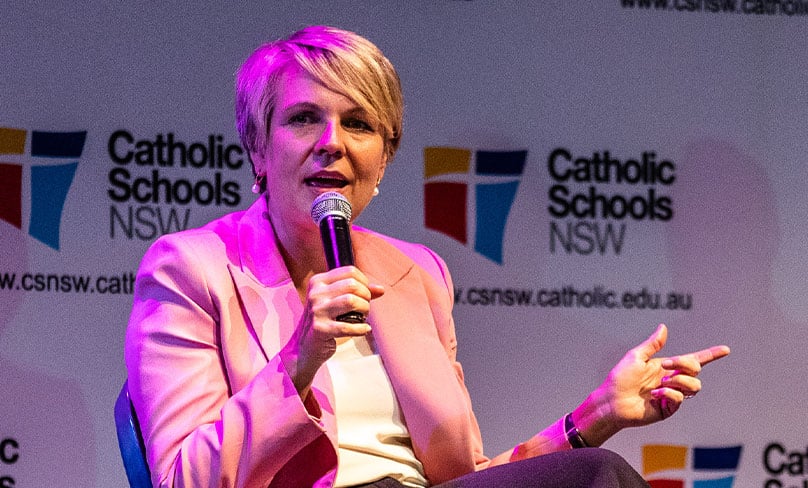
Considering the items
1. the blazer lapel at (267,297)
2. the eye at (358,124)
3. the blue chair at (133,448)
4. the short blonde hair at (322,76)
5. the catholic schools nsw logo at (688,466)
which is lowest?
the catholic schools nsw logo at (688,466)

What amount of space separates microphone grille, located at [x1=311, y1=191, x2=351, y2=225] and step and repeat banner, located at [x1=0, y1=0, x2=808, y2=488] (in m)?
1.43

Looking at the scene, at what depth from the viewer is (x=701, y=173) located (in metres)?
3.55

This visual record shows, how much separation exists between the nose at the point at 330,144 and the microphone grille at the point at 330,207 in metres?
0.16

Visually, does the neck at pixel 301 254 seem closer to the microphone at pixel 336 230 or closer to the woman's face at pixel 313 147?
the woman's face at pixel 313 147

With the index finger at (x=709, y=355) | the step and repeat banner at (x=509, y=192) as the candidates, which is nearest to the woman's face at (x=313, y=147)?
the index finger at (x=709, y=355)

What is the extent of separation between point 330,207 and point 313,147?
0.25 m

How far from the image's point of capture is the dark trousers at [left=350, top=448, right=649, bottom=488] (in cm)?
168

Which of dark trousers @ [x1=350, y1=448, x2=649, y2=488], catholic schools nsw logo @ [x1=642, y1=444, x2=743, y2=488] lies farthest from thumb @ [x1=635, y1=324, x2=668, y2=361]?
catholic schools nsw logo @ [x1=642, y1=444, x2=743, y2=488]

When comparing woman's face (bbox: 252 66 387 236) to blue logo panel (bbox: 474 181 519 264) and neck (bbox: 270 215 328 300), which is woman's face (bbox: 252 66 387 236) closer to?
neck (bbox: 270 215 328 300)

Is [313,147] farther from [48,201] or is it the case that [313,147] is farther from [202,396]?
[48,201]

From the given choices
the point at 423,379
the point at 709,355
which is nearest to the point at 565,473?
the point at 423,379

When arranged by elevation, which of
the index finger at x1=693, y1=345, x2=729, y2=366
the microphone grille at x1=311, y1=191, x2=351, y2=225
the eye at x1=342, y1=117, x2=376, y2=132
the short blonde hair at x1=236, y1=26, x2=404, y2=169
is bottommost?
the index finger at x1=693, y1=345, x2=729, y2=366

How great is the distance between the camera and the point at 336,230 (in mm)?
1697

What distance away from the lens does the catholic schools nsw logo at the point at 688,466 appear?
3428mm
